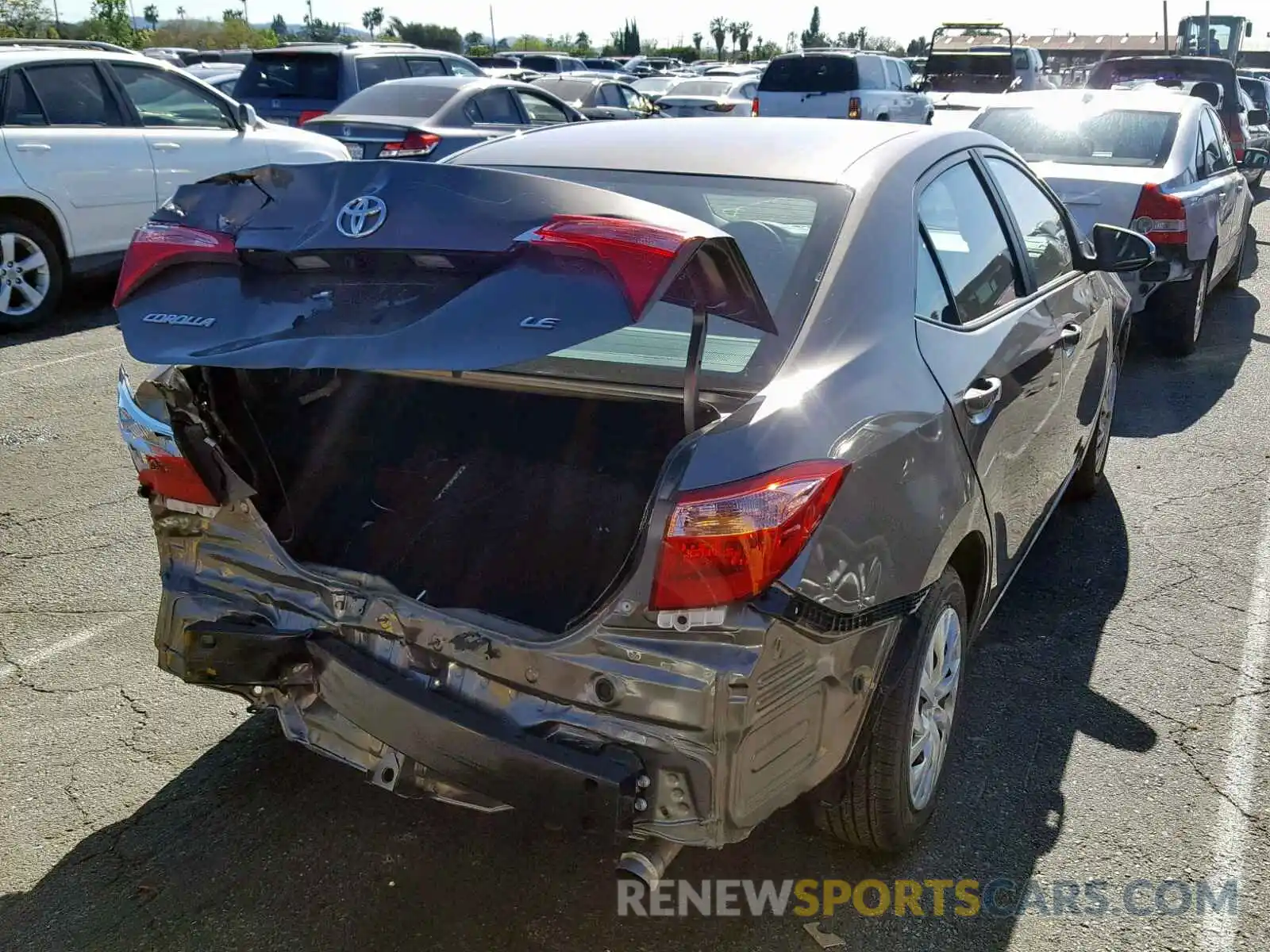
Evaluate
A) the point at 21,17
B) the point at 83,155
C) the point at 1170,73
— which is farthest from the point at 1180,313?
the point at 21,17

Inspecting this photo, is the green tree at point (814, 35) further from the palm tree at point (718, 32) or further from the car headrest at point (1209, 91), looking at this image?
the car headrest at point (1209, 91)

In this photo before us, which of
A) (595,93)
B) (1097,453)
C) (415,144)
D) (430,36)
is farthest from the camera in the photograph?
(430,36)

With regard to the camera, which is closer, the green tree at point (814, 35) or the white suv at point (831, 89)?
the white suv at point (831, 89)

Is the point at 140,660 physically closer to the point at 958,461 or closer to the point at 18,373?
the point at 958,461

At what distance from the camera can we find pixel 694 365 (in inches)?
100.0

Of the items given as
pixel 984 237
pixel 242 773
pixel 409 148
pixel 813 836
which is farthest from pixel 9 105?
pixel 813 836

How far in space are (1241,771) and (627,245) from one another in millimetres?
2438

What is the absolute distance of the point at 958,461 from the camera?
2984 millimetres

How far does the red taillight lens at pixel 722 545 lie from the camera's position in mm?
2316

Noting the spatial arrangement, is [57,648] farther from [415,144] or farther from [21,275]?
[415,144]

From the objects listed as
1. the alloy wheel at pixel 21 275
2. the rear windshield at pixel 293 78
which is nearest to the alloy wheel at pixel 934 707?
the alloy wheel at pixel 21 275

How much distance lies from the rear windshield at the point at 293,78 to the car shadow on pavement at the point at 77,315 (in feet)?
14.0

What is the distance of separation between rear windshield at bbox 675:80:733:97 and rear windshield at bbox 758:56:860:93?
2438mm

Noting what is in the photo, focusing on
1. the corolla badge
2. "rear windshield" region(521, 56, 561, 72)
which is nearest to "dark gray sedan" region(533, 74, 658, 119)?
the corolla badge
